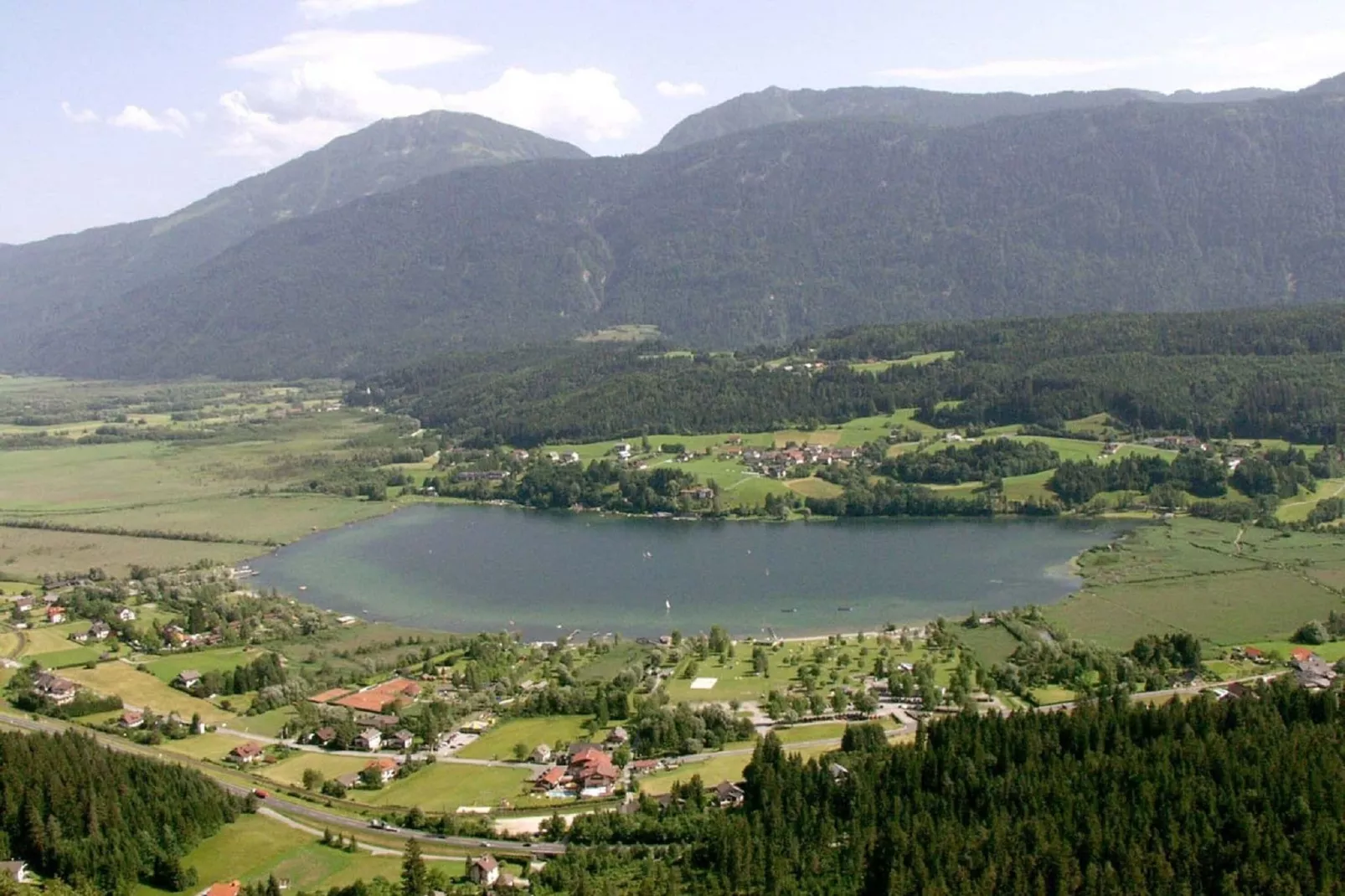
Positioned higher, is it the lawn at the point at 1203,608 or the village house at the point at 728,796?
the village house at the point at 728,796

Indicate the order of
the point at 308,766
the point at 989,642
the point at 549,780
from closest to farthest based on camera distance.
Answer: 1. the point at 549,780
2. the point at 308,766
3. the point at 989,642

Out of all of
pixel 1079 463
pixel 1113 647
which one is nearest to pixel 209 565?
pixel 1113 647

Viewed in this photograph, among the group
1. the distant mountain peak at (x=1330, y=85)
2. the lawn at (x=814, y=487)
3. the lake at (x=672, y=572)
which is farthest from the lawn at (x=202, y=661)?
the distant mountain peak at (x=1330, y=85)

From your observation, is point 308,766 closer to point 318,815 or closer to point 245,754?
point 245,754

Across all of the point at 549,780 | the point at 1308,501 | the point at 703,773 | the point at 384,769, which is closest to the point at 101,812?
the point at 384,769

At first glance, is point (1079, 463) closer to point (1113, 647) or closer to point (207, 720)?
point (1113, 647)

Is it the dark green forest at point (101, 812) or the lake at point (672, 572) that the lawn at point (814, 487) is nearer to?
the lake at point (672, 572)

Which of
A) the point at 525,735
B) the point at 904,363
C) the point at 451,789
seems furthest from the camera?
the point at 904,363
